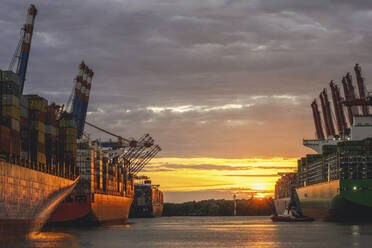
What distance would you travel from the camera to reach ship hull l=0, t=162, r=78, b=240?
4525cm

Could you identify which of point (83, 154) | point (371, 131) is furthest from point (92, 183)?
point (371, 131)

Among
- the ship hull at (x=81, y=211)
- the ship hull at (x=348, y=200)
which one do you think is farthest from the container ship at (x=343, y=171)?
the ship hull at (x=81, y=211)

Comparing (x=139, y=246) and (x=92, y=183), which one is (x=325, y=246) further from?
(x=92, y=183)

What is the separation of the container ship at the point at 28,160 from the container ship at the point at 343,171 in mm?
42127

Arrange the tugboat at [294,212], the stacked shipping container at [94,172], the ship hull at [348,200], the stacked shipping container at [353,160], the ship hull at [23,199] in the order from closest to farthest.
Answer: the ship hull at [23,199] → the ship hull at [348,200] → the stacked shipping container at [94,172] → the stacked shipping container at [353,160] → the tugboat at [294,212]

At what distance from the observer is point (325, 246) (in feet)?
189

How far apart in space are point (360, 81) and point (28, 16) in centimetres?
7865

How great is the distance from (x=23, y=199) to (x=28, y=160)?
432 cm

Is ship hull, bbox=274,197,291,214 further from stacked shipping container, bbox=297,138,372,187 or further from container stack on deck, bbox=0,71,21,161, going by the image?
container stack on deck, bbox=0,71,21,161

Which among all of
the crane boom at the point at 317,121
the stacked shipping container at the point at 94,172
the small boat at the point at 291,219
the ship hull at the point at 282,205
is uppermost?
the crane boom at the point at 317,121

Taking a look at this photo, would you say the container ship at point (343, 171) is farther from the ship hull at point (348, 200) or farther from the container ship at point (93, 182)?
the container ship at point (93, 182)

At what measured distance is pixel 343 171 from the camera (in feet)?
313

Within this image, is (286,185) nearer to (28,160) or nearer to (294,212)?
(294,212)

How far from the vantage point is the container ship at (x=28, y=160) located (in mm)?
46719
